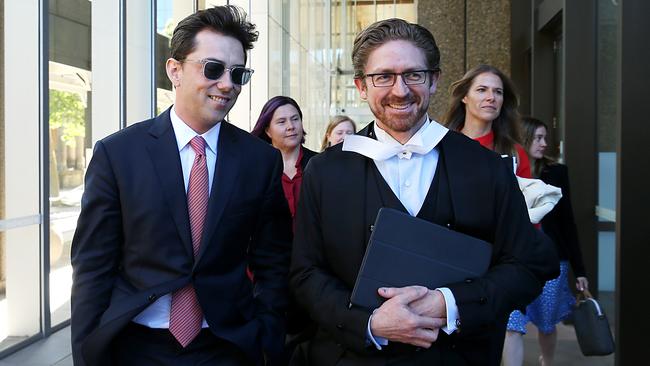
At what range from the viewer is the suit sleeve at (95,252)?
2.25 meters

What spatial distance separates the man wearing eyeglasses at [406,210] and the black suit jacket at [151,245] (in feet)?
0.72

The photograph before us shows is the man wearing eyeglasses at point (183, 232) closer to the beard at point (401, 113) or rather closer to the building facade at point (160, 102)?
the beard at point (401, 113)

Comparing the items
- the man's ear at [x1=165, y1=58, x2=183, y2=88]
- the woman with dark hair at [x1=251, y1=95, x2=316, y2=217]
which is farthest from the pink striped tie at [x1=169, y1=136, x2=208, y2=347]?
the woman with dark hair at [x1=251, y1=95, x2=316, y2=217]

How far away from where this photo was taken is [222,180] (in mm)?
2355

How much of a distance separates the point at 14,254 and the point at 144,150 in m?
4.77

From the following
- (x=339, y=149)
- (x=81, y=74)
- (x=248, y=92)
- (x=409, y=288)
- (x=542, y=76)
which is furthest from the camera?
(x=248, y=92)

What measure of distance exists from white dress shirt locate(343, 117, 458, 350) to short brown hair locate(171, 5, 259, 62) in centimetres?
59

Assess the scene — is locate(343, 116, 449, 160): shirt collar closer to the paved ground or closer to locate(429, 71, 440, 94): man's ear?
locate(429, 71, 440, 94): man's ear

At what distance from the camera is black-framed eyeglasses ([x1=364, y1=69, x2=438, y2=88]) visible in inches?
84.7

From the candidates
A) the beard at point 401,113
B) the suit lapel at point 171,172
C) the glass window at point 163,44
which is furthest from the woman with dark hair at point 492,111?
the glass window at point 163,44

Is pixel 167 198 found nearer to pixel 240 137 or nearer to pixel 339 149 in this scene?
pixel 240 137

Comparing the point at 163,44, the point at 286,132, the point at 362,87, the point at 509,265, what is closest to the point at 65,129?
the point at 163,44

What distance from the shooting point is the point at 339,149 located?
233cm

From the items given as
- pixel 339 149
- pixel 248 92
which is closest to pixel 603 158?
pixel 339 149
